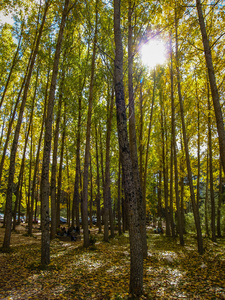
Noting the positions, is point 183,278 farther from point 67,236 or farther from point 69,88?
point 69,88

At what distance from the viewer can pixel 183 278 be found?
5164 mm

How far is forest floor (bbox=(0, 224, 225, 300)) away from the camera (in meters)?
3.96

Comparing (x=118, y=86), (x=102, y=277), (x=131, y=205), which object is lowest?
(x=102, y=277)

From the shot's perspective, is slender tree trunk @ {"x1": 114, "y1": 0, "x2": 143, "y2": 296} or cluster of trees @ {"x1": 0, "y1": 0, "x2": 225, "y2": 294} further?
cluster of trees @ {"x1": 0, "y1": 0, "x2": 225, "y2": 294}

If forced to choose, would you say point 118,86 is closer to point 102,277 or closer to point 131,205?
point 131,205

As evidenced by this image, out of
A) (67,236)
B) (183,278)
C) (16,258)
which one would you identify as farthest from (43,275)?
(67,236)

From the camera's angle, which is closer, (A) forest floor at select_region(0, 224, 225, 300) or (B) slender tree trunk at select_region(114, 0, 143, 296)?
(B) slender tree trunk at select_region(114, 0, 143, 296)

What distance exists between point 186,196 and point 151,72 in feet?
43.5

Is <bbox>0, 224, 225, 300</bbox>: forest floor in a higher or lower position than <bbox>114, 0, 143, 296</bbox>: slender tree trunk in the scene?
lower

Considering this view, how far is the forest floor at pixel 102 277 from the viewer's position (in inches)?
156

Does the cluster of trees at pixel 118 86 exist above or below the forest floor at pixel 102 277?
above

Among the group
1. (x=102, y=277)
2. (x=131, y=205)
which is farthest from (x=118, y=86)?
(x=102, y=277)

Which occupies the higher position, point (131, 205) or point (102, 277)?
point (131, 205)

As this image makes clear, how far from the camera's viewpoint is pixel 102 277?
507 cm
